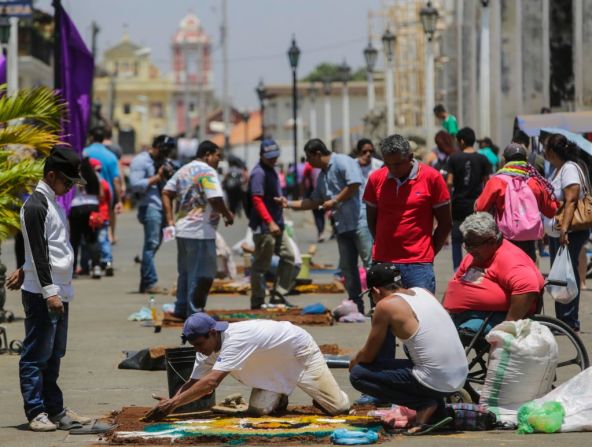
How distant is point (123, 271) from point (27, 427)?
43.6 ft

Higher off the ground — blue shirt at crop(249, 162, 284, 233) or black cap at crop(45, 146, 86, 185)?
black cap at crop(45, 146, 86, 185)

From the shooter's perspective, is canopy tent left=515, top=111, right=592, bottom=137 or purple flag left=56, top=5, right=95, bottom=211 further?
canopy tent left=515, top=111, right=592, bottom=137

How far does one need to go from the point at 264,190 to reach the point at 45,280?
22.0 feet

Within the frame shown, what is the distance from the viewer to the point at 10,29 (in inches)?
1177

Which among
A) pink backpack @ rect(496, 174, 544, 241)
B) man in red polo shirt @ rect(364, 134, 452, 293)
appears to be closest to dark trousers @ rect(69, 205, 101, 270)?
pink backpack @ rect(496, 174, 544, 241)

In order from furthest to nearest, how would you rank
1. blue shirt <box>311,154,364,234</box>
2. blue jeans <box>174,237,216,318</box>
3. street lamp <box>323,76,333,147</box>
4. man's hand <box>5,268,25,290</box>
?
street lamp <box>323,76,333,147</box> < blue shirt <box>311,154,364,234</box> < blue jeans <box>174,237,216,318</box> < man's hand <box>5,268,25,290</box>

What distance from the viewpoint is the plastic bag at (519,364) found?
936cm

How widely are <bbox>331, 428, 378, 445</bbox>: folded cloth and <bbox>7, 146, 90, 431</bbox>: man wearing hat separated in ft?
5.49

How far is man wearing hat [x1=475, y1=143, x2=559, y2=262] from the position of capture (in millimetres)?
12648

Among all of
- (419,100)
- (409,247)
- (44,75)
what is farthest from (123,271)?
(44,75)

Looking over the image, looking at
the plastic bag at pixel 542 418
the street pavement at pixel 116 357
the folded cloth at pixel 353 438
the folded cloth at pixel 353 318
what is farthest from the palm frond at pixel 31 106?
the plastic bag at pixel 542 418

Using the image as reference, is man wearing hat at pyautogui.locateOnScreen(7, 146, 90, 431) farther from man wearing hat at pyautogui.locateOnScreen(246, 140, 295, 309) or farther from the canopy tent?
the canopy tent

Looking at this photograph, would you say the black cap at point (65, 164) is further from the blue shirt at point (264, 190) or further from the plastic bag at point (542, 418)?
the blue shirt at point (264, 190)

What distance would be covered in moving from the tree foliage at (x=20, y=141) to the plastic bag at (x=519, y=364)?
4821 mm
